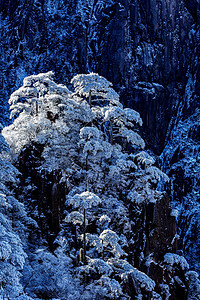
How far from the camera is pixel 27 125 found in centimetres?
1382

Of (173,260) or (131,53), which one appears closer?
(173,260)

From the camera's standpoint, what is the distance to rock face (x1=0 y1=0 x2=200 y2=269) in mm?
45625

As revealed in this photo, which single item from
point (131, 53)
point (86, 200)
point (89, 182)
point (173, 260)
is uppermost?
point (131, 53)

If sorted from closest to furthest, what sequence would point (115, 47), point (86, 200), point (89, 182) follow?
point (86, 200), point (89, 182), point (115, 47)

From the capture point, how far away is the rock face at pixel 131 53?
45625 millimetres

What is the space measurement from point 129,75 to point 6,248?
141ft

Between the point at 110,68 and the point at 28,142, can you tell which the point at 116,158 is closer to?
the point at 28,142

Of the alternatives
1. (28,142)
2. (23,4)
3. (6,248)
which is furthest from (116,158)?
(23,4)

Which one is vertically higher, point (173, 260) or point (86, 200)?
point (86, 200)

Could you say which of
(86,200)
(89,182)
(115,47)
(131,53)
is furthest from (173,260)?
(115,47)

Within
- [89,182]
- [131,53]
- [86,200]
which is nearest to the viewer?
[86,200]

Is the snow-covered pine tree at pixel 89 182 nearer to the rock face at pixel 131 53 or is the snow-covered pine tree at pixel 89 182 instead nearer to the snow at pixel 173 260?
the snow at pixel 173 260

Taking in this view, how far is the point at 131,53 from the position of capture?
4606 cm

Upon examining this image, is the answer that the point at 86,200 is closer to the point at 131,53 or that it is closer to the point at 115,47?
the point at 115,47
